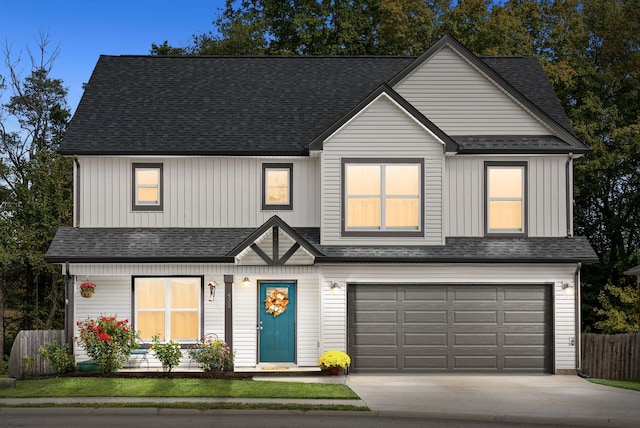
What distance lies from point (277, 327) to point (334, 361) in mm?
2419

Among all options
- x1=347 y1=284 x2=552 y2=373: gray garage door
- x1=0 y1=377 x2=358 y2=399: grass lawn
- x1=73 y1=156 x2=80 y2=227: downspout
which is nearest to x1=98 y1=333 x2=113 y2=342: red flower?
x1=0 y1=377 x2=358 y2=399: grass lawn

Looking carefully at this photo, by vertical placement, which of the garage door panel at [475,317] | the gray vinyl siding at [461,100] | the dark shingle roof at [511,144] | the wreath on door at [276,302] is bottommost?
the garage door panel at [475,317]

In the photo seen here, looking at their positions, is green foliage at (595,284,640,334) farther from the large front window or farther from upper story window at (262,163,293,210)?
the large front window

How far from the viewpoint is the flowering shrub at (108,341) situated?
24188 mm

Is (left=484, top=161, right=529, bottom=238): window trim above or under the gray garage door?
above

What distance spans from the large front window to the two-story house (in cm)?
4

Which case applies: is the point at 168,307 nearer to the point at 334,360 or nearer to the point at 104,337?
the point at 104,337

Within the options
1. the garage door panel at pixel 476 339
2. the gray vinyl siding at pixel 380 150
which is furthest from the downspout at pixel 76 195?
the garage door panel at pixel 476 339

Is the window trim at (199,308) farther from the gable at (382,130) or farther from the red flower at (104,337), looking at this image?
the gable at (382,130)

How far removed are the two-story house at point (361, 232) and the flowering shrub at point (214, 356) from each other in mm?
954

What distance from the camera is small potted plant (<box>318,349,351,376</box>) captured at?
2464 centimetres

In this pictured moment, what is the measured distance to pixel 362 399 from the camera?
1967 centimetres

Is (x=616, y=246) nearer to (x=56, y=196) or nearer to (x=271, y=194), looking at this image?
(x=271, y=194)

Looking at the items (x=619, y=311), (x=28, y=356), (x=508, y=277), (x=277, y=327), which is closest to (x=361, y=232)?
(x=277, y=327)
